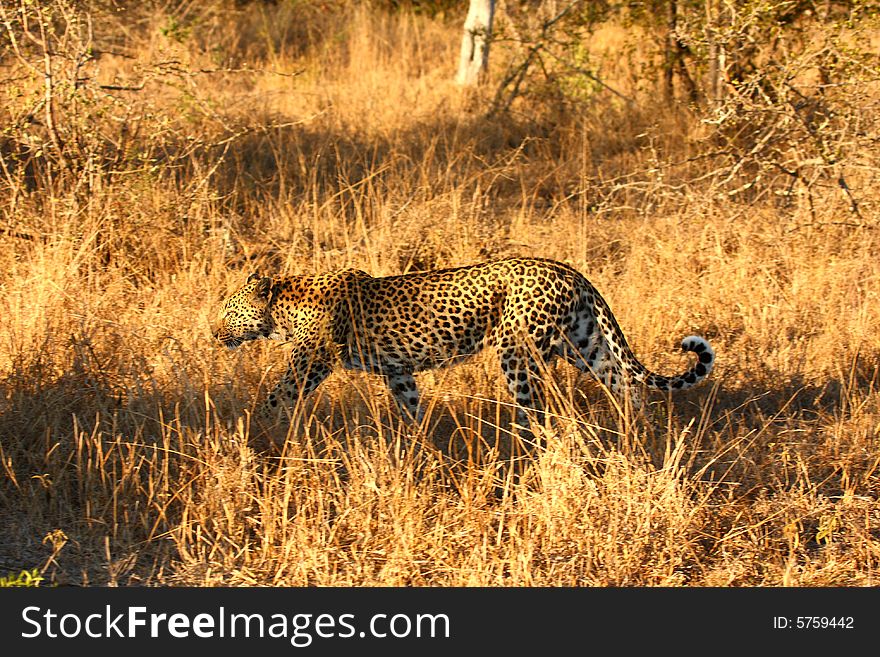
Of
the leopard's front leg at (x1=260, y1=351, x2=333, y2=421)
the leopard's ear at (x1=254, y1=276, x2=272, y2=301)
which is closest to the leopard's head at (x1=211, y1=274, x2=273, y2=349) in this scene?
Answer: the leopard's ear at (x1=254, y1=276, x2=272, y2=301)

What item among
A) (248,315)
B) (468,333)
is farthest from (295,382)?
(468,333)

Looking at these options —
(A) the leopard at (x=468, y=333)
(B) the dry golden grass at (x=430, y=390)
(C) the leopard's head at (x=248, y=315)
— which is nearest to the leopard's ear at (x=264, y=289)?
(C) the leopard's head at (x=248, y=315)

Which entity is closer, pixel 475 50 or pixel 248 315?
pixel 248 315

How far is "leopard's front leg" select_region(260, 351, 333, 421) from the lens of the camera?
4961 millimetres

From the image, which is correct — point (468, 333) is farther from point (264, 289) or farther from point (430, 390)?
point (264, 289)

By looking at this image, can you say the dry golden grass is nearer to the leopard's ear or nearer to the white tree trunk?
the leopard's ear

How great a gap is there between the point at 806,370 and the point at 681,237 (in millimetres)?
1747

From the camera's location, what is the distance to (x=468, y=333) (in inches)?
200

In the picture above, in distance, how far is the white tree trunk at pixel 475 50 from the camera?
37.4ft

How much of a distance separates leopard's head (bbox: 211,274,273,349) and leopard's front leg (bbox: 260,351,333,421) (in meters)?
0.46

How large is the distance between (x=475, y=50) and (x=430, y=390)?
6669 millimetres

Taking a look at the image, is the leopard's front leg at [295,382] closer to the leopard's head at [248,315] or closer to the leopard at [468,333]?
the leopard at [468,333]

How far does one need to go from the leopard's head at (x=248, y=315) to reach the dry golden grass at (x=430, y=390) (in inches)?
5.1

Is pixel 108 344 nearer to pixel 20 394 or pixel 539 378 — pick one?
pixel 20 394
